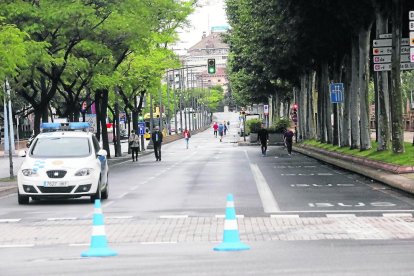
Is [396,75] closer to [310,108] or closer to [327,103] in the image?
[327,103]

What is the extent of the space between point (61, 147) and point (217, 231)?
8.13 metres

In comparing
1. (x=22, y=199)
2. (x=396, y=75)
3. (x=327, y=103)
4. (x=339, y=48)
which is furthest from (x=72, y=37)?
(x=327, y=103)

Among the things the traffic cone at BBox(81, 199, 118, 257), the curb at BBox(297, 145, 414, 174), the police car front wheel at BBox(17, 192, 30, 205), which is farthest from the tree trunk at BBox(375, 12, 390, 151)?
the traffic cone at BBox(81, 199, 118, 257)

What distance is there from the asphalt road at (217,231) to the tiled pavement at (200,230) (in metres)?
0.02

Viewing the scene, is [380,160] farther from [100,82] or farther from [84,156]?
[100,82]

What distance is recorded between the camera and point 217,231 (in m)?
13.8

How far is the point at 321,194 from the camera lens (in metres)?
21.7

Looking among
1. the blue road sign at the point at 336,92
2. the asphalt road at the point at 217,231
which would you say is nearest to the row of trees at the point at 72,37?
the asphalt road at the point at 217,231

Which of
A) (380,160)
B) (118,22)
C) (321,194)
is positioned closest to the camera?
(321,194)

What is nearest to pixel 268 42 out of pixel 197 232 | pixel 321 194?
pixel 321 194

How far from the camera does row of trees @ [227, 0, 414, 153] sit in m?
30.5

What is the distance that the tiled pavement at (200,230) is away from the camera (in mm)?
12852

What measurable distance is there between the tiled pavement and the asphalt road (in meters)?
0.02

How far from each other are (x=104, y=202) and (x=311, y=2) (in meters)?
15.7
